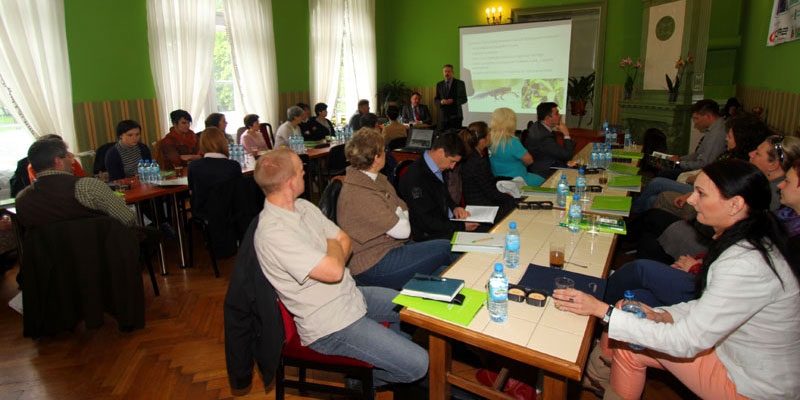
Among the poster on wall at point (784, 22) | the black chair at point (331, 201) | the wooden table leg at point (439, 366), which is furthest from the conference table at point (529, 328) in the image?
the poster on wall at point (784, 22)

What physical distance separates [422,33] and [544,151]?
21.8ft

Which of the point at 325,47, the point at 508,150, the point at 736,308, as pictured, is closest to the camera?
the point at 736,308

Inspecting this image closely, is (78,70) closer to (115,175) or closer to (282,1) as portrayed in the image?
(115,175)

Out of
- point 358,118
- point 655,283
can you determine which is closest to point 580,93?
point 358,118

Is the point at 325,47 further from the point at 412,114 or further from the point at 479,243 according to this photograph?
the point at 479,243

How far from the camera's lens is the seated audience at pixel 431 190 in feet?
9.57

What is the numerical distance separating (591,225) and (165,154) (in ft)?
14.6

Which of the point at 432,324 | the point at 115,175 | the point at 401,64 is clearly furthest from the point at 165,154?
the point at 401,64

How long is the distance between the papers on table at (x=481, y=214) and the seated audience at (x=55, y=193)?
2274 millimetres

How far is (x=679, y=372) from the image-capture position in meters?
1.76

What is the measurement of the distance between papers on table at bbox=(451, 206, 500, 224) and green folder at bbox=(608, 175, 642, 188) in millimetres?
1099

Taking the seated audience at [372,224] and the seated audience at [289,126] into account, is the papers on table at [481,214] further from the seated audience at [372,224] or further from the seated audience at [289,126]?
the seated audience at [289,126]

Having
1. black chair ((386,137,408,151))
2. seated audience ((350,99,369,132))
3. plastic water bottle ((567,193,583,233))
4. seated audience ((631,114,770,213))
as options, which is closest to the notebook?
plastic water bottle ((567,193,583,233))

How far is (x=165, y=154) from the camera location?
501cm
